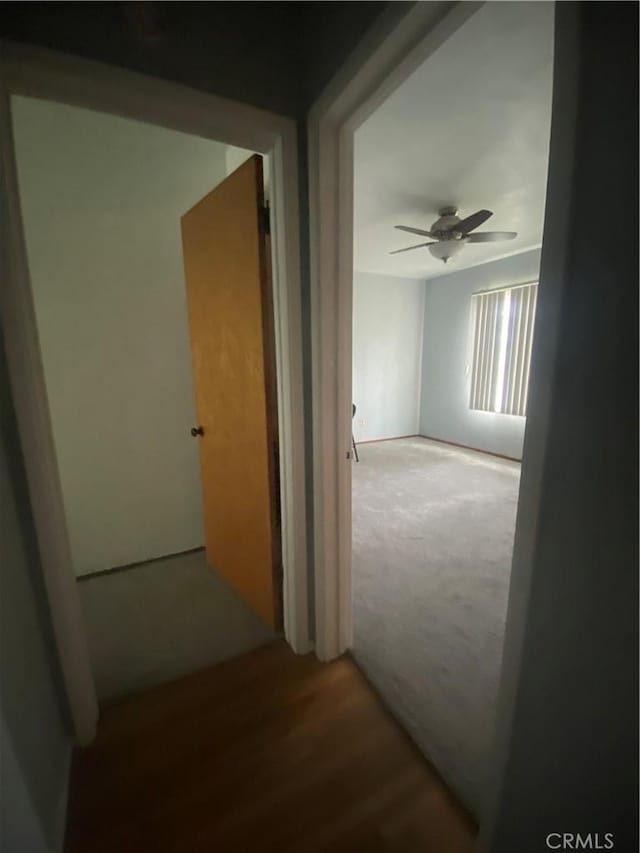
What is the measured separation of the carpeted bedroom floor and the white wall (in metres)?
1.40

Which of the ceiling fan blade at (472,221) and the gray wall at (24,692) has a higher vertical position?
the ceiling fan blade at (472,221)

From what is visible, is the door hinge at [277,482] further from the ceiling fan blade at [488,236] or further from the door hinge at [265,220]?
the ceiling fan blade at [488,236]

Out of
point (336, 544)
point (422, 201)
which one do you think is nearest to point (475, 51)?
point (422, 201)

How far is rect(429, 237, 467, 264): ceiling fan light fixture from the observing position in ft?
9.83

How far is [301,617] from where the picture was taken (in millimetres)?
1501

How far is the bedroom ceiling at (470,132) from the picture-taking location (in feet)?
4.43

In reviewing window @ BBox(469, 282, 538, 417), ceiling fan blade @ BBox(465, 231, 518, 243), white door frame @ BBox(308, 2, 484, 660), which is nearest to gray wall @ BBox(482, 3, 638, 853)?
white door frame @ BBox(308, 2, 484, 660)

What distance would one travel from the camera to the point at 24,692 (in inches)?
34.0

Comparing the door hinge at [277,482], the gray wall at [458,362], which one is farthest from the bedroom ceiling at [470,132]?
the door hinge at [277,482]

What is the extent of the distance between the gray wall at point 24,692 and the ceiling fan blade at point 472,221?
9.27 ft

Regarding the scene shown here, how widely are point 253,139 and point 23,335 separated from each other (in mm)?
955

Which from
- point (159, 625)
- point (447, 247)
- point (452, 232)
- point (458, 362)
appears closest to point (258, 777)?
point (159, 625)

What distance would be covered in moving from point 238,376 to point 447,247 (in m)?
2.51

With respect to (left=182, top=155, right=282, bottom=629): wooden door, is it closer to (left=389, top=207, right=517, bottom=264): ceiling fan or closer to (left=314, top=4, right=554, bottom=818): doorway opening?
(left=314, top=4, right=554, bottom=818): doorway opening
